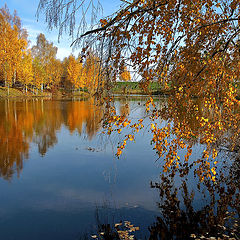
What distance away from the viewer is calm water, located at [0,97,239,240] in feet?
15.1

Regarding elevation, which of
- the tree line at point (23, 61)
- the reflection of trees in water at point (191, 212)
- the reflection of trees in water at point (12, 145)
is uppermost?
the tree line at point (23, 61)

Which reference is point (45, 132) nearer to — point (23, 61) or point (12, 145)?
point (12, 145)

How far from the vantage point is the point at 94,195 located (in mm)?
6035

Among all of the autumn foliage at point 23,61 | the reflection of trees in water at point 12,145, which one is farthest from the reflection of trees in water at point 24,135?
the autumn foliage at point 23,61

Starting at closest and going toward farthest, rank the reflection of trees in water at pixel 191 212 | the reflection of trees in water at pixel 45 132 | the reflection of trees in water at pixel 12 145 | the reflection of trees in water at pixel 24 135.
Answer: the reflection of trees in water at pixel 191 212 → the reflection of trees in water at pixel 12 145 → the reflection of trees in water at pixel 24 135 → the reflection of trees in water at pixel 45 132

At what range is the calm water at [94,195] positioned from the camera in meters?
4.59

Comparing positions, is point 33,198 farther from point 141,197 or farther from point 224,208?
point 224,208

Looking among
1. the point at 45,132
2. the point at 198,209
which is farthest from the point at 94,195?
the point at 45,132

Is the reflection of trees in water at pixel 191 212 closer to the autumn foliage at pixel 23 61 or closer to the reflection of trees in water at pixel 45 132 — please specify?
the reflection of trees in water at pixel 45 132

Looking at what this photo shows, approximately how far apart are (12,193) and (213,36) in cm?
564

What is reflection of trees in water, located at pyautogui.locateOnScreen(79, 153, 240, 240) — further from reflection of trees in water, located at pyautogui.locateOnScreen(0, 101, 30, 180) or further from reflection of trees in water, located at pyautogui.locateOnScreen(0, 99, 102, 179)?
reflection of trees in water, located at pyautogui.locateOnScreen(0, 101, 30, 180)

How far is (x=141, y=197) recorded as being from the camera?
5.95m

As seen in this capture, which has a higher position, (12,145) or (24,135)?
(24,135)

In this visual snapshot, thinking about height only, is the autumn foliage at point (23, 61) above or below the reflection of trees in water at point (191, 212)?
above
